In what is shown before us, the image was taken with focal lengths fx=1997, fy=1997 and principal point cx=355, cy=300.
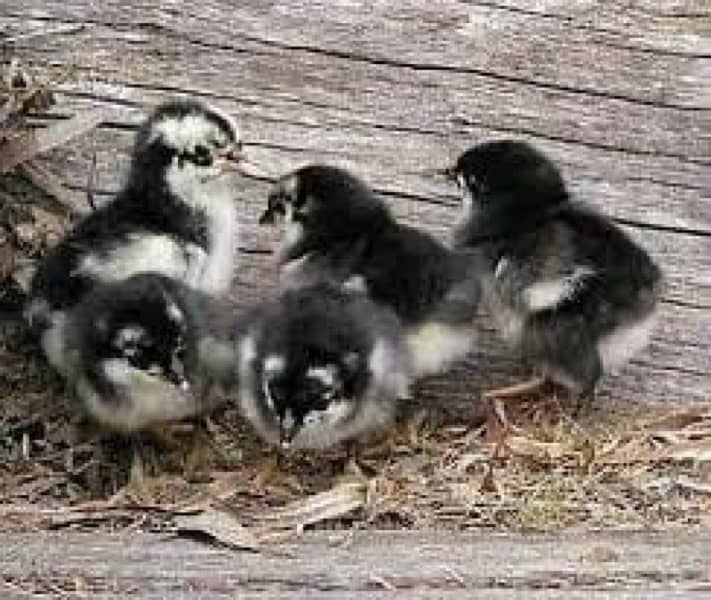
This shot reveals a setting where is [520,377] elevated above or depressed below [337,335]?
below

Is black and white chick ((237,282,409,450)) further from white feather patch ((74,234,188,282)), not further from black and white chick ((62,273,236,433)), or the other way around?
white feather patch ((74,234,188,282))

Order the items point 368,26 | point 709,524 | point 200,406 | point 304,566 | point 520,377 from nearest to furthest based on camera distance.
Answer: point 304,566
point 709,524
point 200,406
point 520,377
point 368,26

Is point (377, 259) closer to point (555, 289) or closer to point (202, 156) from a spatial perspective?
point (555, 289)

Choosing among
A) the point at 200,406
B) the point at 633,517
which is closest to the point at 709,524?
the point at 633,517

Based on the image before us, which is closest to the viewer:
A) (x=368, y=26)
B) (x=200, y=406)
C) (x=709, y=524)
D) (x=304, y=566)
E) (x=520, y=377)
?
(x=304, y=566)

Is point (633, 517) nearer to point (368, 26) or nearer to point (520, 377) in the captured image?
point (520, 377)

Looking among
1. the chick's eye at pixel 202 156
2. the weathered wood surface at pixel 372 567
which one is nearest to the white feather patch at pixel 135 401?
the weathered wood surface at pixel 372 567

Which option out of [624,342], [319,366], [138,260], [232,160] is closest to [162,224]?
[138,260]
